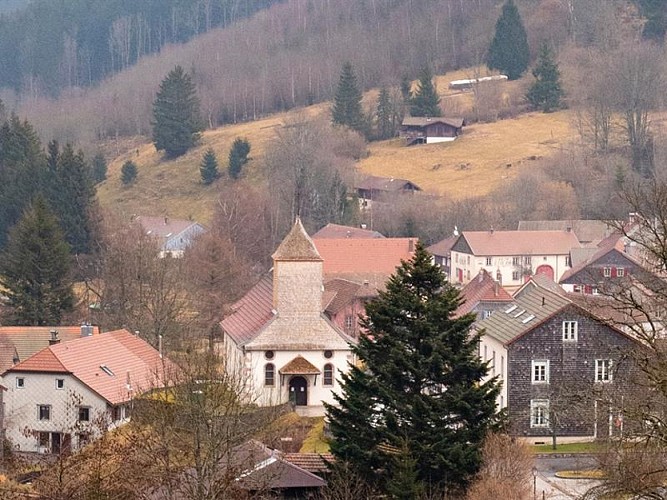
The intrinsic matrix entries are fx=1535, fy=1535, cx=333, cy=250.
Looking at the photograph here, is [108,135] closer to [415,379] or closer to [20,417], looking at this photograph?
[20,417]

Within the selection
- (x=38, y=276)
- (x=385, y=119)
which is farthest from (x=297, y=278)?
(x=385, y=119)

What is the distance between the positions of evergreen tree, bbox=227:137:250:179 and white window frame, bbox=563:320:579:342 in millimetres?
62087

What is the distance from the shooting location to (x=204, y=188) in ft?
315

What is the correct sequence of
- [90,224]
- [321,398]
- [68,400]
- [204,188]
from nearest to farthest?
1. [68,400]
2. [321,398]
3. [90,224]
4. [204,188]

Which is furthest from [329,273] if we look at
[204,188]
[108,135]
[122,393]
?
[108,135]

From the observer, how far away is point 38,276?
5156 cm

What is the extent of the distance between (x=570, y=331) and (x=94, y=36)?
150 metres

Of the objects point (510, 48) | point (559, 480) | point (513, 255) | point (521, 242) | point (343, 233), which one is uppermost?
point (510, 48)

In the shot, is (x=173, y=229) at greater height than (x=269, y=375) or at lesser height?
greater

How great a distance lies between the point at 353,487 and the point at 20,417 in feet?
45.4

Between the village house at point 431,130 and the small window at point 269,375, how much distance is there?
6043 centimetres

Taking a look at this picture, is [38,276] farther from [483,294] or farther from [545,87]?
[545,87]

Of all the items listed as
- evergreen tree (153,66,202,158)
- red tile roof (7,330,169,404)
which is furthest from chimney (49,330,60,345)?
evergreen tree (153,66,202,158)

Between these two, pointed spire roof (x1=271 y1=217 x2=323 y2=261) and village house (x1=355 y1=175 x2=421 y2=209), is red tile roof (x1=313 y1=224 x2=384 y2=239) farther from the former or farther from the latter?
pointed spire roof (x1=271 y1=217 x2=323 y2=261)
